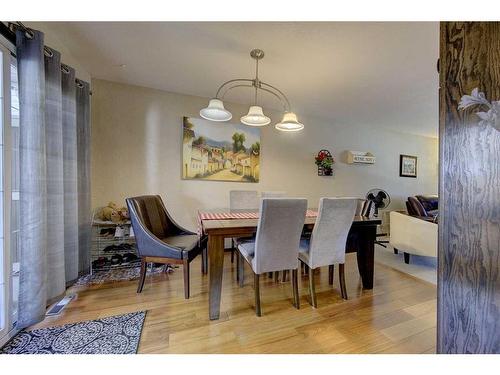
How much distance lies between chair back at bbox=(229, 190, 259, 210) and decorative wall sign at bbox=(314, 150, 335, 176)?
1796 millimetres

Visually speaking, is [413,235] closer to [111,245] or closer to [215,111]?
[215,111]

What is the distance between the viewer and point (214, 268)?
161cm

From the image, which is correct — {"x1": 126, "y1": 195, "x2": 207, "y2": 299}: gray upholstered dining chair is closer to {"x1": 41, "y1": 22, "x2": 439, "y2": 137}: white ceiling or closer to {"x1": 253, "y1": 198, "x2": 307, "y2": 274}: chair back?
{"x1": 253, "y1": 198, "x2": 307, "y2": 274}: chair back

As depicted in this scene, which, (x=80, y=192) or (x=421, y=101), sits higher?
(x=421, y=101)

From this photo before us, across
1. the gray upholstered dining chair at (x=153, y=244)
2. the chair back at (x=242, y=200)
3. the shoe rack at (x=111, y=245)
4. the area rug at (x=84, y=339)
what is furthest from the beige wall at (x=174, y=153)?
the area rug at (x=84, y=339)

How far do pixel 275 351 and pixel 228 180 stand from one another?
2444 mm

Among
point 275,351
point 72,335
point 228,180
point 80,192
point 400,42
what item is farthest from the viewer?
point 228,180

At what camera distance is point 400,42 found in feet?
6.25

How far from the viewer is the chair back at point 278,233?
1.55 metres

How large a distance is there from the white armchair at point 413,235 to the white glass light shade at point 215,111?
2.70m

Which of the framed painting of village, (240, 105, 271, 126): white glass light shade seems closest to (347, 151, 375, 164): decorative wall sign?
the framed painting of village

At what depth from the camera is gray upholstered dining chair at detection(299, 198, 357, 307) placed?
1.72m
